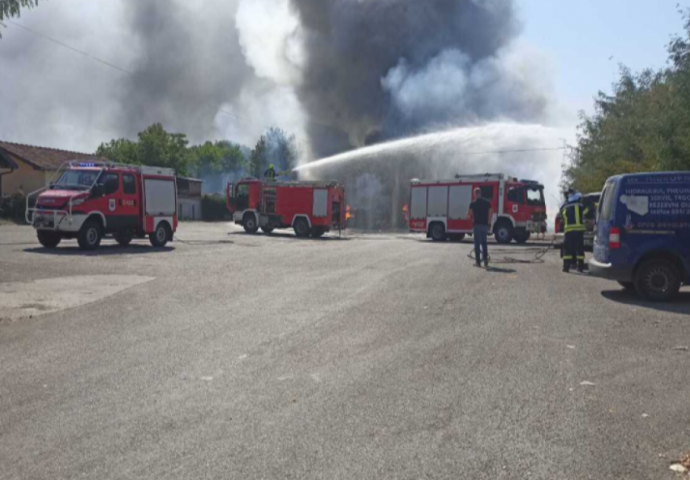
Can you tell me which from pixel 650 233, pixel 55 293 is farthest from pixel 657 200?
pixel 55 293

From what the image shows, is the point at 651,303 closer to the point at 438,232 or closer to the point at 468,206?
the point at 468,206

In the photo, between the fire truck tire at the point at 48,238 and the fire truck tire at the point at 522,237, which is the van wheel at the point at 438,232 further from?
the fire truck tire at the point at 48,238

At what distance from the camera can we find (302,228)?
32875 mm

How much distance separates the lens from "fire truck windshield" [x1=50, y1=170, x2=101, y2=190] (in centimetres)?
1903

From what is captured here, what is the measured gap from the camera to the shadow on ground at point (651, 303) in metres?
10.3

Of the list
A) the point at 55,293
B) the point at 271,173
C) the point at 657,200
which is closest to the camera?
the point at 657,200

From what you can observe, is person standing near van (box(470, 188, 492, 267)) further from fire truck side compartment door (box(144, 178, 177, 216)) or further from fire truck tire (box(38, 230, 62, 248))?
fire truck tire (box(38, 230, 62, 248))

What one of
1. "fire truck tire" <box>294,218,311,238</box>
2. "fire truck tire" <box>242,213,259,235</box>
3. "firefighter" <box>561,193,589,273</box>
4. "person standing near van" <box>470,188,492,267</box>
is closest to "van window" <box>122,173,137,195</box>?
"person standing near van" <box>470,188,492,267</box>

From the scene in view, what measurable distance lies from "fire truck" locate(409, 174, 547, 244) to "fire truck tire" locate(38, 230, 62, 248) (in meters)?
16.2

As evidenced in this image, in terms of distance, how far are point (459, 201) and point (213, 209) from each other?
3269cm

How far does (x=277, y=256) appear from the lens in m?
19.1

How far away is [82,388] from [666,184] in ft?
29.7

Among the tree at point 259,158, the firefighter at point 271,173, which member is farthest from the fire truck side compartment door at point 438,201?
the tree at point 259,158

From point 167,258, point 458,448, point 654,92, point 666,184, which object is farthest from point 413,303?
point 654,92
